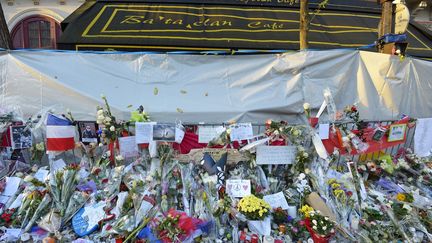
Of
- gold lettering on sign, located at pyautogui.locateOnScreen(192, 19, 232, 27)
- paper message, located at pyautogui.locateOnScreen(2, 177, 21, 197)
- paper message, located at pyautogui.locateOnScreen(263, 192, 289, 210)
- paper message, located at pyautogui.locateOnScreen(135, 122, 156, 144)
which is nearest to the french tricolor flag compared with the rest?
paper message, located at pyautogui.locateOnScreen(2, 177, 21, 197)

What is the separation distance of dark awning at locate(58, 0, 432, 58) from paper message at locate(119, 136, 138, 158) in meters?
3.51

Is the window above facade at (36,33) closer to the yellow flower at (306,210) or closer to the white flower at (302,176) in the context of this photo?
the white flower at (302,176)

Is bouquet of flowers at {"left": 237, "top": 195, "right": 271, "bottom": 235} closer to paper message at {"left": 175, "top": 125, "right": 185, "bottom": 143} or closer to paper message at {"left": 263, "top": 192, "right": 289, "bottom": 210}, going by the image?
paper message at {"left": 263, "top": 192, "right": 289, "bottom": 210}

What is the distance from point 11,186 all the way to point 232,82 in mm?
3118

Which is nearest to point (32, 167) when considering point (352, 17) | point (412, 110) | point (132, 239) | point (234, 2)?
point (132, 239)

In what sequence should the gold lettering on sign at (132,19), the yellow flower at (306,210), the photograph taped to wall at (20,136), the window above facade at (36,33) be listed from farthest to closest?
the window above facade at (36,33) < the gold lettering on sign at (132,19) < the photograph taped to wall at (20,136) < the yellow flower at (306,210)

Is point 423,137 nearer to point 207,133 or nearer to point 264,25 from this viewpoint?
point 207,133

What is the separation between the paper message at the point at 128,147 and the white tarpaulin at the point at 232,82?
105 centimetres

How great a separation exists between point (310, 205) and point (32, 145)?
3.14m

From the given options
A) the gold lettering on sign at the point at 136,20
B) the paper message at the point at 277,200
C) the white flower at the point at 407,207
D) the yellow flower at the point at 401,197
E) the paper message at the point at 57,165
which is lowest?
the white flower at the point at 407,207

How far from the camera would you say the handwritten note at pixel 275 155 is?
3573 mm

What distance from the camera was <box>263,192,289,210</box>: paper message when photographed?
131 inches

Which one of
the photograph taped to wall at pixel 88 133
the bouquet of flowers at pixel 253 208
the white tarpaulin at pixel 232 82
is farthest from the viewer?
the white tarpaulin at pixel 232 82

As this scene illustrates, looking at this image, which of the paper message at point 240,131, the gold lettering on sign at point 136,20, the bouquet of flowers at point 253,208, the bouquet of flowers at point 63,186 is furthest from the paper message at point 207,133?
the gold lettering on sign at point 136,20
